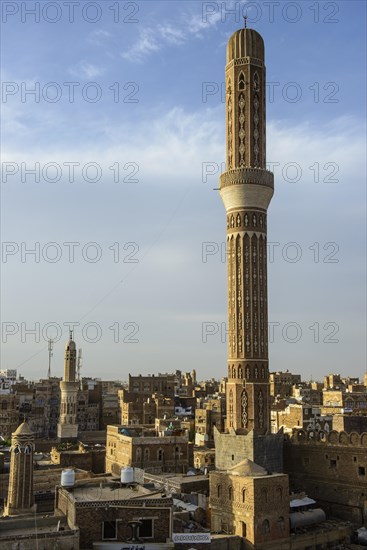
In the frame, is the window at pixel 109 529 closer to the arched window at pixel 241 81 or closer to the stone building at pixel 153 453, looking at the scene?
the stone building at pixel 153 453

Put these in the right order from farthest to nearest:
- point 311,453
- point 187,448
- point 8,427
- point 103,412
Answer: point 103,412 → point 8,427 → point 187,448 → point 311,453

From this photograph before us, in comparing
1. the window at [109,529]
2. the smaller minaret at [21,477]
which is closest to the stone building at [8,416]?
the smaller minaret at [21,477]

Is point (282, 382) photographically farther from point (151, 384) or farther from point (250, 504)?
point (250, 504)

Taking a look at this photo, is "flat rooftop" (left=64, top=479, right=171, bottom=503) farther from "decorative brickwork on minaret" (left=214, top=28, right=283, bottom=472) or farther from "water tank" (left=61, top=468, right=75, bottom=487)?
"decorative brickwork on minaret" (left=214, top=28, right=283, bottom=472)

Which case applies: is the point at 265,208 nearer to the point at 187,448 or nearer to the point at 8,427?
the point at 187,448

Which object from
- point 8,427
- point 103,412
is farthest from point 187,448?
point 103,412

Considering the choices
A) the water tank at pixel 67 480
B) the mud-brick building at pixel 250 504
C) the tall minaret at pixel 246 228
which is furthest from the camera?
the tall minaret at pixel 246 228

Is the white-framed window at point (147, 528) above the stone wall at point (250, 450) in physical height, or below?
below
